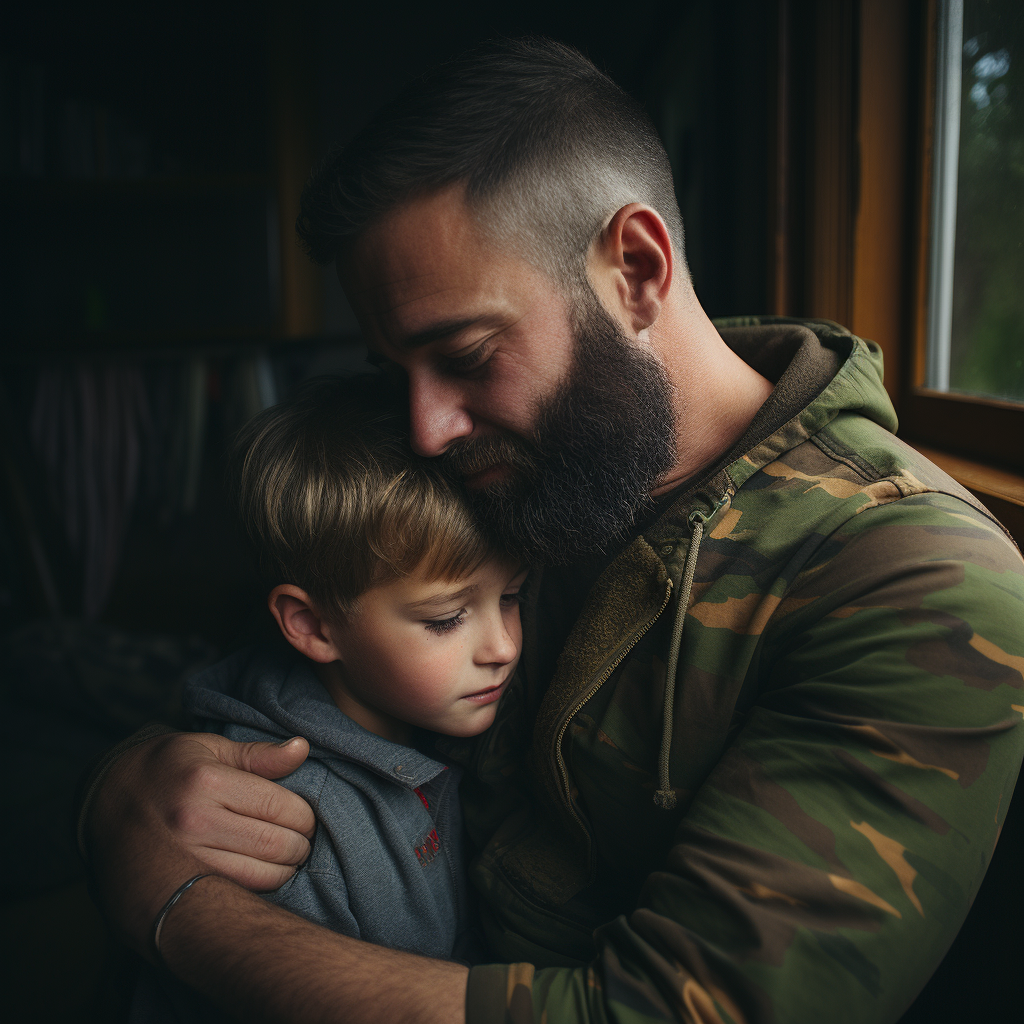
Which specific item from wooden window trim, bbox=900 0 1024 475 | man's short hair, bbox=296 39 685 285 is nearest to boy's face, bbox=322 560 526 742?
man's short hair, bbox=296 39 685 285

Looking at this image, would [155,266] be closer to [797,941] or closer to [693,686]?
[693,686]

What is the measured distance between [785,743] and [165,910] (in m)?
0.74

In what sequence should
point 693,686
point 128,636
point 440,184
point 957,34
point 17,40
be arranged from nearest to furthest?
point 693,686
point 440,184
point 957,34
point 128,636
point 17,40

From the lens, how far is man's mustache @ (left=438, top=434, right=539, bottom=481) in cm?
101

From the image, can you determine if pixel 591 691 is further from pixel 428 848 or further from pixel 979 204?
pixel 979 204

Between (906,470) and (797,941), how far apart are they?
1.66 feet

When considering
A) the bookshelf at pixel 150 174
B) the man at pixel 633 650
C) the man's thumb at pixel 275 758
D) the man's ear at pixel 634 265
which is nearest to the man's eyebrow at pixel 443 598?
the man at pixel 633 650

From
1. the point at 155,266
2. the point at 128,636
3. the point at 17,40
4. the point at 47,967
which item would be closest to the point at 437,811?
the point at 47,967

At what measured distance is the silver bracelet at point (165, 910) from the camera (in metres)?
0.86

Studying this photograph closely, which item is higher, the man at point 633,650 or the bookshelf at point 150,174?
the bookshelf at point 150,174

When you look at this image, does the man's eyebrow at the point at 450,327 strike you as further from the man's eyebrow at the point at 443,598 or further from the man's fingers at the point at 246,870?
the man's fingers at the point at 246,870

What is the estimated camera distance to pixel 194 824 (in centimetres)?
92

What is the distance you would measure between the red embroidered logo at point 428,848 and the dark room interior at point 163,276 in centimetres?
120

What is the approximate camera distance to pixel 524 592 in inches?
45.2
